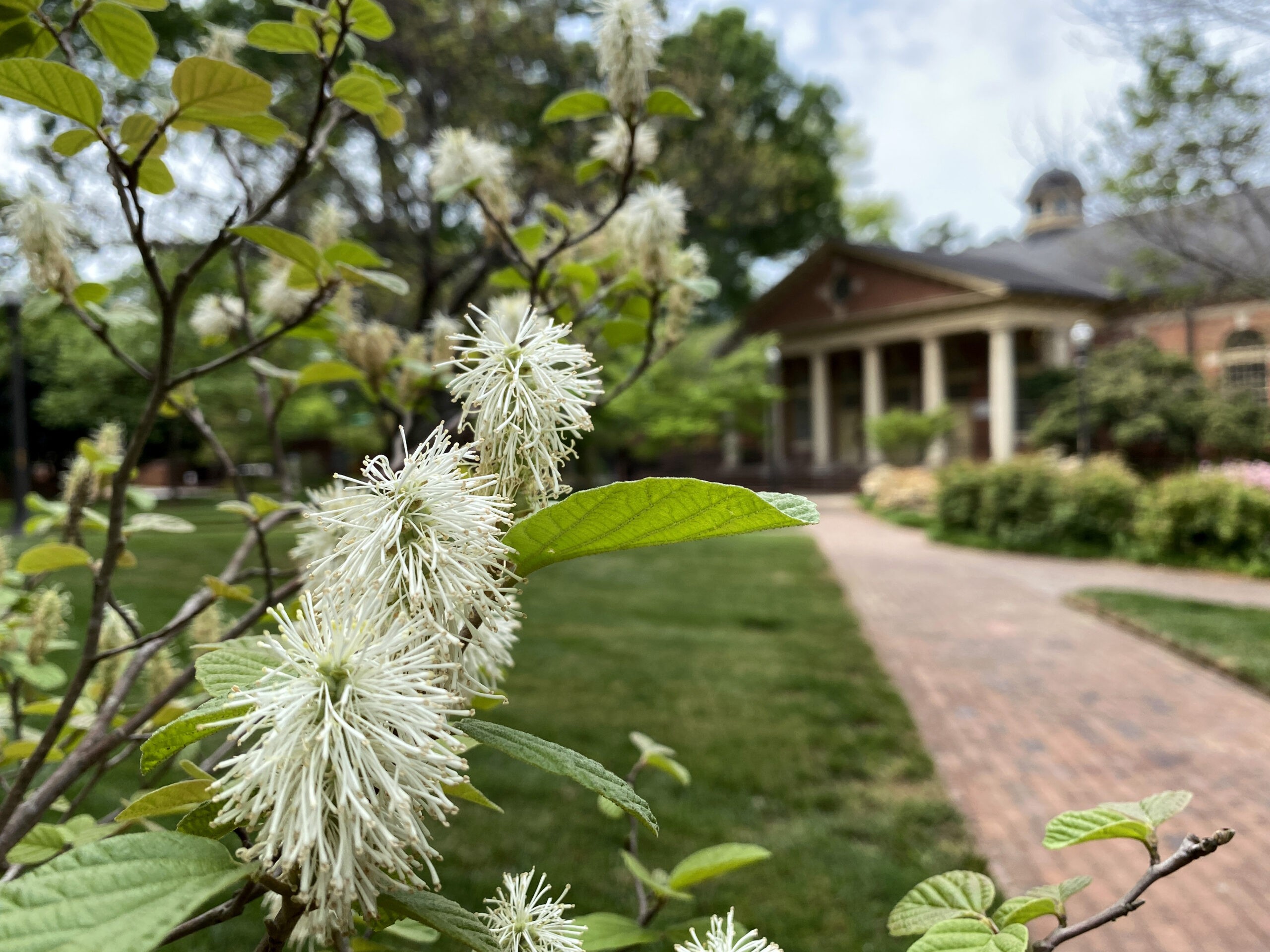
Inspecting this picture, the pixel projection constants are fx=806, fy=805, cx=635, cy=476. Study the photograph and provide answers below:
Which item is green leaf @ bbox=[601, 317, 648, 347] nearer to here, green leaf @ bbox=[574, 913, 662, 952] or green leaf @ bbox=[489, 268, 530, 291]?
green leaf @ bbox=[489, 268, 530, 291]

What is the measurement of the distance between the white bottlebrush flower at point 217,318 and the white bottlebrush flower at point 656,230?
0.92 metres

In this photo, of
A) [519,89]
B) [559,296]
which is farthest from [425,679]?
[519,89]

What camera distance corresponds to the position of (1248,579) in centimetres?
1009

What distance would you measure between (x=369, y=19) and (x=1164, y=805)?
4.43 feet

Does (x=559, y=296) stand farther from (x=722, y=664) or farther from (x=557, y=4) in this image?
(x=557, y=4)

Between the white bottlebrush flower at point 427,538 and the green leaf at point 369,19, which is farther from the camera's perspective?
the green leaf at point 369,19

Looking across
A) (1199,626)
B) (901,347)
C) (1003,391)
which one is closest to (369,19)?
(1199,626)

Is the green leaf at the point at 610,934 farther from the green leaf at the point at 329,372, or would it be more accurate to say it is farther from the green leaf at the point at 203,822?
the green leaf at the point at 329,372

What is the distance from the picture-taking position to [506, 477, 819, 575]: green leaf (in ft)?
1.51

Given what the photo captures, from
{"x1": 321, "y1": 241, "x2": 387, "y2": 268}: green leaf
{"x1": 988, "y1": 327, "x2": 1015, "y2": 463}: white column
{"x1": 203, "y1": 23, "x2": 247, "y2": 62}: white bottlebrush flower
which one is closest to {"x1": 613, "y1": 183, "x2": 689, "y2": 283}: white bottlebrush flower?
{"x1": 321, "y1": 241, "x2": 387, "y2": 268}: green leaf

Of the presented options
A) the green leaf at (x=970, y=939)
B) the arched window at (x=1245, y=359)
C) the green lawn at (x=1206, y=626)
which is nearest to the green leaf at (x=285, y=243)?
the green leaf at (x=970, y=939)

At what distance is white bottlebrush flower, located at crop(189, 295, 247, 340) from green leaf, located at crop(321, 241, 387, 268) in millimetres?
676

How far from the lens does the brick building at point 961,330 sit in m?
22.4

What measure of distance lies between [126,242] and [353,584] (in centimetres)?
808
